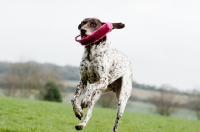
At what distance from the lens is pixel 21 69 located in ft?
198

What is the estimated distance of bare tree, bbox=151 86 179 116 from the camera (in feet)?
181

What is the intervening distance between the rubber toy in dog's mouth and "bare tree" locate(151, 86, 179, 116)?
1973 inches

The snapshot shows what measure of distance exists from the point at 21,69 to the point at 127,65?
54.7m

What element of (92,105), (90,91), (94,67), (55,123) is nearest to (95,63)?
(94,67)

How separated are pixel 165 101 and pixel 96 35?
51380mm

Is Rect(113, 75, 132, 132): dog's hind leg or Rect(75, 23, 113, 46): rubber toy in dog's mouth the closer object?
Rect(75, 23, 113, 46): rubber toy in dog's mouth

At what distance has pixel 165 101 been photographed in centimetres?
5591

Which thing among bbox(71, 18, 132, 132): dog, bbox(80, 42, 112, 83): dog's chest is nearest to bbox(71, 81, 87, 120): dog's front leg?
bbox(71, 18, 132, 132): dog

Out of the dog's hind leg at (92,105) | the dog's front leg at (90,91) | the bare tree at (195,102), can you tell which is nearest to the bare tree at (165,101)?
the bare tree at (195,102)

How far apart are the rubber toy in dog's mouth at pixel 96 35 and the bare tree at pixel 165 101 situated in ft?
164

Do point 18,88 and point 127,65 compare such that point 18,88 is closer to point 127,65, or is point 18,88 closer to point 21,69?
point 21,69

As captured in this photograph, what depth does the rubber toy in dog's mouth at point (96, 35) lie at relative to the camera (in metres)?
6.13

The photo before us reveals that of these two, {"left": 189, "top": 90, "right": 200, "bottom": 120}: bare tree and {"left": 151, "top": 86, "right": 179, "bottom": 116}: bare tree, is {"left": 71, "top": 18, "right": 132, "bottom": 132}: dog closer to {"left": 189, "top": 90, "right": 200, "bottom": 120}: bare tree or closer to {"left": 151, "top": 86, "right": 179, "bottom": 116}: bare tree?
{"left": 189, "top": 90, "right": 200, "bottom": 120}: bare tree

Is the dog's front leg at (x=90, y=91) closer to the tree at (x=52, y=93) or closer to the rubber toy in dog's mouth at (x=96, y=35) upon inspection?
the rubber toy in dog's mouth at (x=96, y=35)
